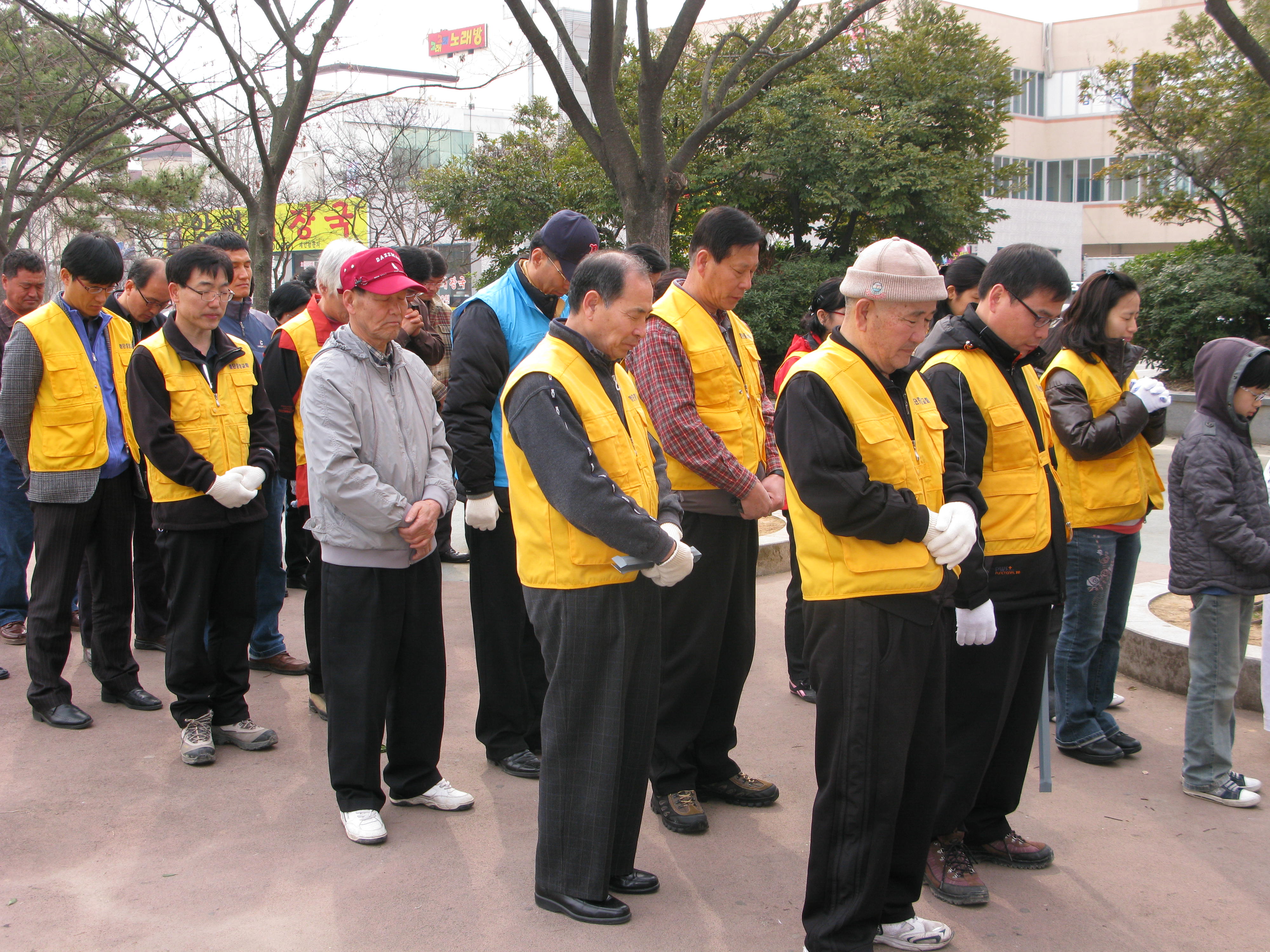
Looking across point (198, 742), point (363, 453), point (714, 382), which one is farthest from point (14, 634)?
point (714, 382)

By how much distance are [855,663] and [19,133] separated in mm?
16059

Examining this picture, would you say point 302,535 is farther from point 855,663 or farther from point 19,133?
point 19,133

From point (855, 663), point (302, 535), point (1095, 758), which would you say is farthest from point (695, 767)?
point (302, 535)

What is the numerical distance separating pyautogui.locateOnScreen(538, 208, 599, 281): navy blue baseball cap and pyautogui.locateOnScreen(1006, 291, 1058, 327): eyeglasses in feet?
4.98

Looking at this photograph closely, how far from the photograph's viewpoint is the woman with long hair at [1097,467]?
414 cm

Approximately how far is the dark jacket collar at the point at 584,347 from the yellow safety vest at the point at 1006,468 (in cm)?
109

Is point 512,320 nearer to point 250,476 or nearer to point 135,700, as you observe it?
point 250,476

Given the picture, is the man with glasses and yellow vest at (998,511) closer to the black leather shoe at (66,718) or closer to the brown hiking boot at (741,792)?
the brown hiking boot at (741,792)

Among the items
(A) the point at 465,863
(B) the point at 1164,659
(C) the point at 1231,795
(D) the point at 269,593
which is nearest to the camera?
(A) the point at 465,863

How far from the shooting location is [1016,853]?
352 cm

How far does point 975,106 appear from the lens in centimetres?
2131

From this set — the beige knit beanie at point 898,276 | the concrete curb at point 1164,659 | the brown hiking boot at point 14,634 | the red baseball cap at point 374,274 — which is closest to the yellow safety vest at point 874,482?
the beige knit beanie at point 898,276

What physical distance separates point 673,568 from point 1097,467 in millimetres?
2157

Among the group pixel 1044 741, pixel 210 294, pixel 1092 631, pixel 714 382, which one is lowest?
pixel 1044 741
